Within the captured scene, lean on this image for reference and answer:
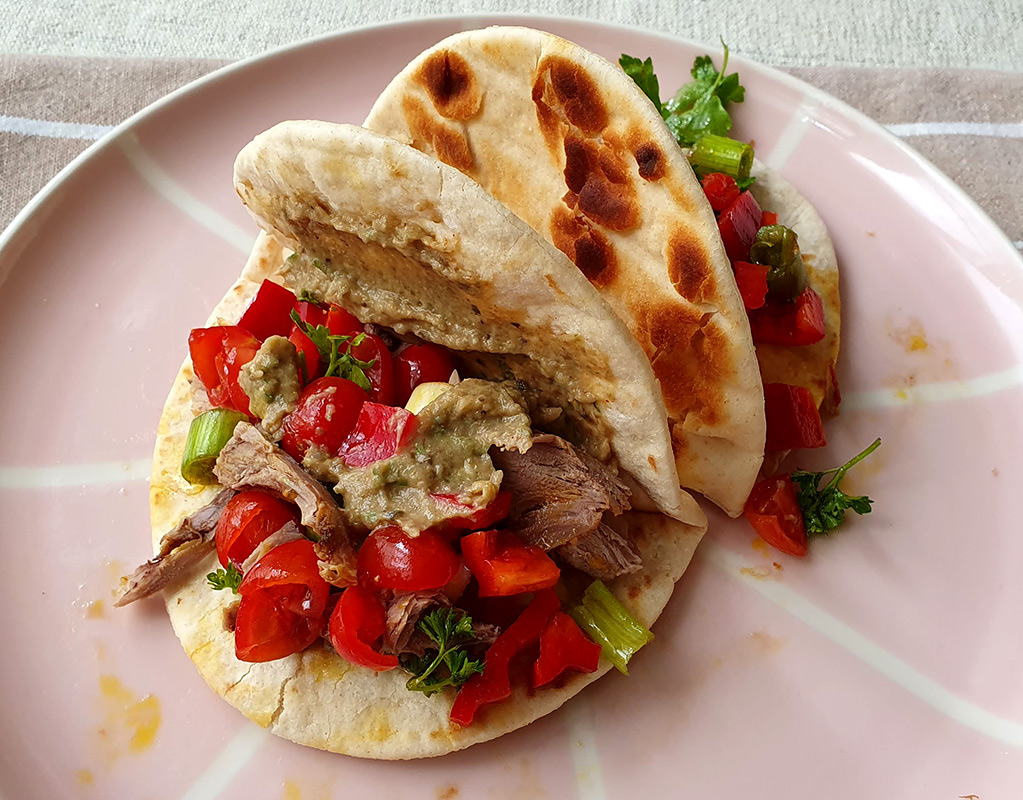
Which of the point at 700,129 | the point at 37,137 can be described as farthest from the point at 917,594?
the point at 37,137

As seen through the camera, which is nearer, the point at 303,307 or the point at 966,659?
the point at 966,659

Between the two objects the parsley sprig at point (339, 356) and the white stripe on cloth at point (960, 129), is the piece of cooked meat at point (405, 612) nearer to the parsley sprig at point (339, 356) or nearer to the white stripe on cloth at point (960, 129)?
the parsley sprig at point (339, 356)

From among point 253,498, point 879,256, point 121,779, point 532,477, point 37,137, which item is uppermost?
point 37,137

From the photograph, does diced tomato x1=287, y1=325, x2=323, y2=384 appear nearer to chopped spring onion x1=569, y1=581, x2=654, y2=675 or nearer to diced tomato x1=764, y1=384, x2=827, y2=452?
chopped spring onion x1=569, y1=581, x2=654, y2=675

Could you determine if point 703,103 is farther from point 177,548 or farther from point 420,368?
point 177,548

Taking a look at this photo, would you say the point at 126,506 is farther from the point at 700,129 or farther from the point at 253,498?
the point at 700,129

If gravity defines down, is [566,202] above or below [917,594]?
above
